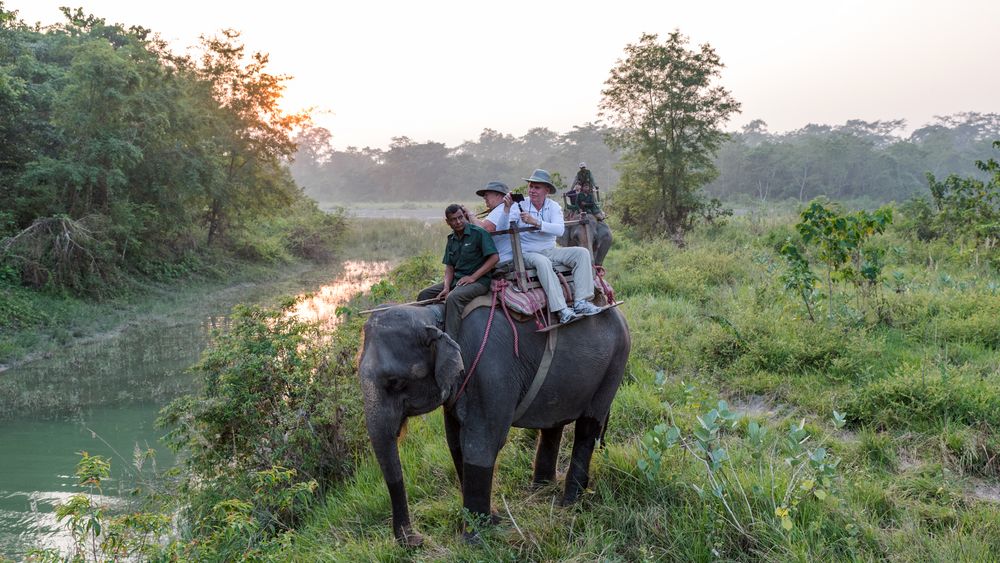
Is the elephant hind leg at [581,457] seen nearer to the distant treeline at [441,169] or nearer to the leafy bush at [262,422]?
the leafy bush at [262,422]

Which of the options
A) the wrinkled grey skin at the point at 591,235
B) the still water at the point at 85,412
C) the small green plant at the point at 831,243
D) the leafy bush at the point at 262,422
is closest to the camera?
the leafy bush at the point at 262,422

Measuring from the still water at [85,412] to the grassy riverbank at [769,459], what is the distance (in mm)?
2948

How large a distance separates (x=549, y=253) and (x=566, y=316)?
0.76 m

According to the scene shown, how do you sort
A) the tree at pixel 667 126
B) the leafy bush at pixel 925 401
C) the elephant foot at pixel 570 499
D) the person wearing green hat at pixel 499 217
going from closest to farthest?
the elephant foot at pixel 570 499 → the person wearing green hat at pixel 499 217 → the leafy bush at pixel 925 401 → the tree at pixel 667 126

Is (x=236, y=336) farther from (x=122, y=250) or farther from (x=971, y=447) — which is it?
(x=122, y=250)

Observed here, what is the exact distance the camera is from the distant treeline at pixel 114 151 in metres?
15.2

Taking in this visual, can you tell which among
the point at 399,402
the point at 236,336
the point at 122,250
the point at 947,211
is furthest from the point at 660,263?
the point at 122,250

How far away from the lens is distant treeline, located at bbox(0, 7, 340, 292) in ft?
49.8

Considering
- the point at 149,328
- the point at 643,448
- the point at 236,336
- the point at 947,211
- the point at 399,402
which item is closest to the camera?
the point at 399,402

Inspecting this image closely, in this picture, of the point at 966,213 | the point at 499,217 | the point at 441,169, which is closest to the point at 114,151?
the point at 499,217

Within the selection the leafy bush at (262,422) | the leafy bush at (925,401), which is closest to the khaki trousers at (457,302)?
the leafy bush at (262,422)

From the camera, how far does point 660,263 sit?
1420 centimetres

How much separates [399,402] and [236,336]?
3157 mm

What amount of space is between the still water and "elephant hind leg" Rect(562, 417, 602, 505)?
141 inches
